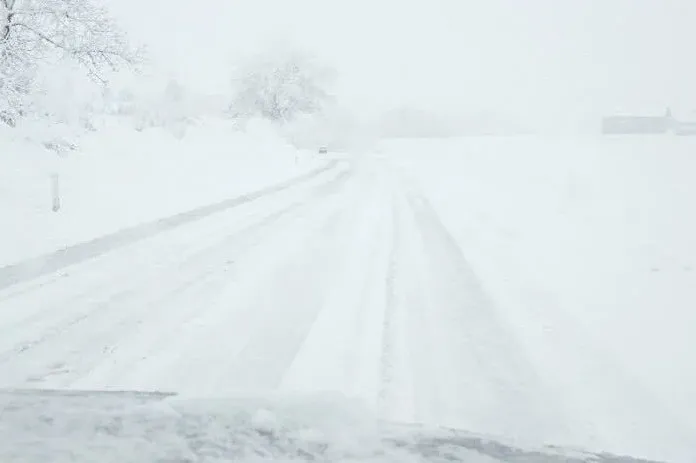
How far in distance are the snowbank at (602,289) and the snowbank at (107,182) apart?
7491mm

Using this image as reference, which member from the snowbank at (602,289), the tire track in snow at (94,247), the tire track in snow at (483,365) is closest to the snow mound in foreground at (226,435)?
the tire track in snow at (483,365)

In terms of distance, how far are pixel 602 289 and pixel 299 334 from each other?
14.8ft

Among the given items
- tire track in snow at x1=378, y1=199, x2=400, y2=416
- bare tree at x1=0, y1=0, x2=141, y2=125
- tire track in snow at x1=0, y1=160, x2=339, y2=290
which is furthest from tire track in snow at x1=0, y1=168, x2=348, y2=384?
bare tree at x1=0, y1=0, x2=141, y2=125

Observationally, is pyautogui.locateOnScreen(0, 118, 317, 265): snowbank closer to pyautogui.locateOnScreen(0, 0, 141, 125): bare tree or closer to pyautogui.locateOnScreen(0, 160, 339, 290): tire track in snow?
pyautogui.locateOnScreen(0, 160, 339, 290): tire track in snow

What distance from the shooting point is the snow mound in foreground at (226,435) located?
272cm

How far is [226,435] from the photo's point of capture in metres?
2.92

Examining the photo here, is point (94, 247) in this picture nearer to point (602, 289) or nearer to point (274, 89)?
point (602, 289)

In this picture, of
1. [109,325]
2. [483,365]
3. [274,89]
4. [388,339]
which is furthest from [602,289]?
[274,89]

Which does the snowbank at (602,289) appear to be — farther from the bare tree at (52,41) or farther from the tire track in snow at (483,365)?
the bare tree at (52,41)

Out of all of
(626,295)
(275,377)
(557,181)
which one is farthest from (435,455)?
(557,181)

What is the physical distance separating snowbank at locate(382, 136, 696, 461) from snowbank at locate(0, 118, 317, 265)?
24.6 feet

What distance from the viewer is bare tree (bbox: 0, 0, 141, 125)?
14406 mm

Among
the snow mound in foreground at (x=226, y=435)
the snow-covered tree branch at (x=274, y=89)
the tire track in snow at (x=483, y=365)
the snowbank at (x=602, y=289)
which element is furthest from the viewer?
the snow-covered tree branch at (x=274, y=89)

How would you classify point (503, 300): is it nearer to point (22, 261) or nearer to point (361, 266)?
point (361, 266)
